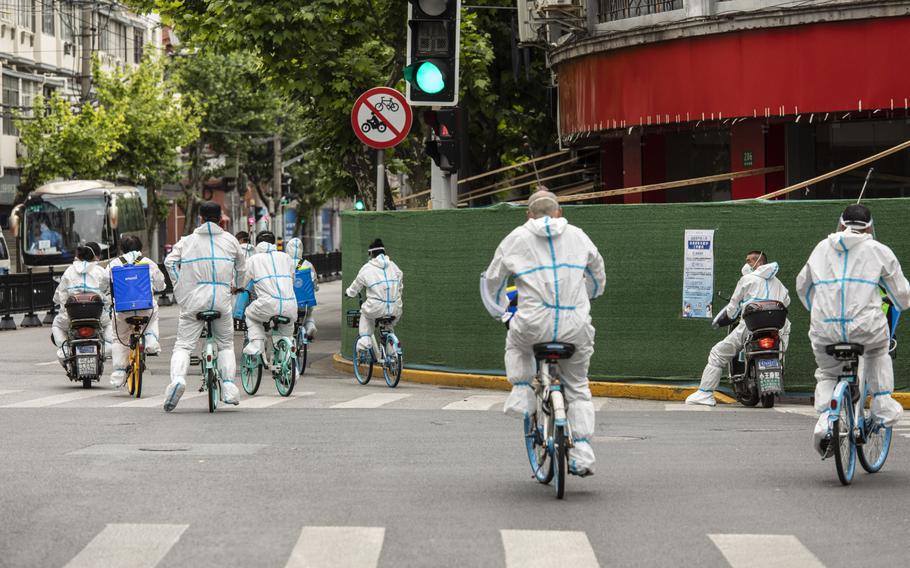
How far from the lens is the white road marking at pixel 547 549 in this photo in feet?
24.4

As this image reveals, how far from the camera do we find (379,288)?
19.0 metres

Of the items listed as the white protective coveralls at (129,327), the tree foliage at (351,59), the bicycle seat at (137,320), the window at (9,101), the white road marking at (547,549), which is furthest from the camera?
the window at (9,101)

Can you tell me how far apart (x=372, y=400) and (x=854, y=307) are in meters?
7.58

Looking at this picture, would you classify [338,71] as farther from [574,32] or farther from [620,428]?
[620,428]

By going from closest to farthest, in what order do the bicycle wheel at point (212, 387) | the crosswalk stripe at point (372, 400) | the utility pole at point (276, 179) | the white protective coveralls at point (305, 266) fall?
the bicycle wheel at point (212, 387) → the crosswalk stripe at point (372, 400) → the white protective coveralls at point (305, 266) → the utility pole at point (276, 179)

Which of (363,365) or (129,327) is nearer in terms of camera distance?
(129,327)

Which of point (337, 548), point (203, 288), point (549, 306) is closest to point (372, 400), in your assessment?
point (203, 288)

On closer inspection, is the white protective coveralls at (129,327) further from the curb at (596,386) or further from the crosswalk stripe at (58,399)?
the curb at (596,386)

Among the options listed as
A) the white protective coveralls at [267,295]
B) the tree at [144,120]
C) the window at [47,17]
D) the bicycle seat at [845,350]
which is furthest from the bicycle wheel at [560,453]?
the window at [47,17]

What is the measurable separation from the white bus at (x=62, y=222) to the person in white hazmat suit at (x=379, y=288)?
25852 mm

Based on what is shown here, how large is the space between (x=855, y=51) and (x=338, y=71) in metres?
8.93

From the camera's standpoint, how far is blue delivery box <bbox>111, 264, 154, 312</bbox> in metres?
17.0

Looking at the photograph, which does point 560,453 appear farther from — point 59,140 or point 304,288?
point 59,140

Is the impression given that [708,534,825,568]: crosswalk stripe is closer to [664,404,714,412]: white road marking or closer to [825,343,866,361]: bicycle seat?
[825,343,866,361]: bicycle seat
